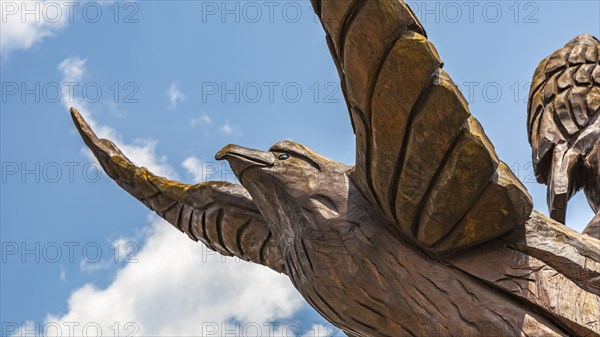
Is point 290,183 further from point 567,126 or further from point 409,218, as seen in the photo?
point 567,126

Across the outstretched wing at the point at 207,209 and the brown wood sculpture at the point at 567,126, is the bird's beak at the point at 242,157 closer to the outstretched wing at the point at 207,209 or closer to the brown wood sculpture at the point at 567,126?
the outstretched wing at the point at 207,209

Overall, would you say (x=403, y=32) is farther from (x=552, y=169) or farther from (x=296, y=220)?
(x=552, y=169)

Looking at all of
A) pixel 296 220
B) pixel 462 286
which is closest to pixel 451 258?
pixel 462 286

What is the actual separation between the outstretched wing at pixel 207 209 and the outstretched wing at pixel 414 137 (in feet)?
1.80

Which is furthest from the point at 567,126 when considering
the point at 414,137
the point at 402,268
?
the point at 414,137

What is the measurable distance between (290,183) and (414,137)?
1.81 ft

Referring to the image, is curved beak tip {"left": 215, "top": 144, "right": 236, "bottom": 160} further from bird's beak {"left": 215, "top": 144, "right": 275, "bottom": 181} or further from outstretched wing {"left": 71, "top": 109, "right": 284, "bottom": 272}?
outstretched wing {"left": 71, "top": 109, "right": 284, "bottom": 272}

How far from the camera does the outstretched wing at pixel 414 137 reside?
2090 millimetres

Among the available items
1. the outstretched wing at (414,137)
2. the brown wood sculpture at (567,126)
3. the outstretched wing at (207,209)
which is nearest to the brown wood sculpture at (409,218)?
the outstretched wing at (414,137)

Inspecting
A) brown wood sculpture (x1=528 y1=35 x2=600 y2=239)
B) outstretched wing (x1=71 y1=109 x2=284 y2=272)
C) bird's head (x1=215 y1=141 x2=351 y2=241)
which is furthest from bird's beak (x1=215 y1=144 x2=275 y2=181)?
brown wood sculpture (x1=528 y1=35 x2=600 y2=239)

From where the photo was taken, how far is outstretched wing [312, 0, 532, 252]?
2090 millimetres

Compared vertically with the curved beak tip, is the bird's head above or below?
below

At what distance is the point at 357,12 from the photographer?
6.82 feet

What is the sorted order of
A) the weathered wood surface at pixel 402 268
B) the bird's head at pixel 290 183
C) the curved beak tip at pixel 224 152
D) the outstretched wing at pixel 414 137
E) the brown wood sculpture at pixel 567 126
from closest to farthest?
the outstretched wing at pixel 414 137 → the weathered wood surface at pixel 402 268 → the bird's head at pixel 290 183 → the curved beak tip at pixel 224 152 → the brown wood sculpture at pixel 567 126
